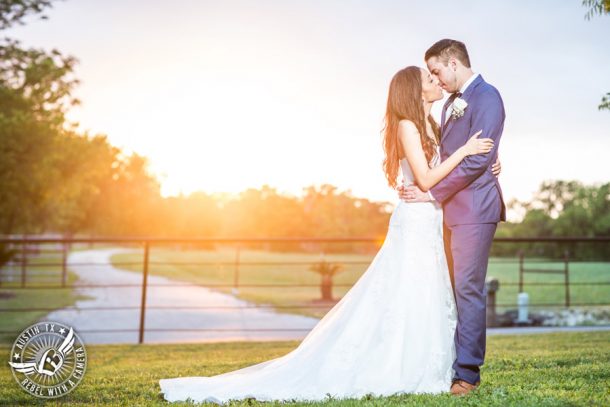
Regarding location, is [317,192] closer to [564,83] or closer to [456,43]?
[564,83]

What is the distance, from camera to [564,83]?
12039 mm

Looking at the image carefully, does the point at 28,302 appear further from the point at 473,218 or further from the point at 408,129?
the point at 473,218

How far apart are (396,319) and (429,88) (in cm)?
164

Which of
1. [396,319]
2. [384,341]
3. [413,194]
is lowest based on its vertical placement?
[384,341]

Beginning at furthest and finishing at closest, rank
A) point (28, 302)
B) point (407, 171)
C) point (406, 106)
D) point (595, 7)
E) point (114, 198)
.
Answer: point (114, 198) < point (28, 302) < point (595, 7) < point (407, 171) < point (406, 106)

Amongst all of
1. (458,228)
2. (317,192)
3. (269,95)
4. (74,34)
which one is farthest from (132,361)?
(317,192)

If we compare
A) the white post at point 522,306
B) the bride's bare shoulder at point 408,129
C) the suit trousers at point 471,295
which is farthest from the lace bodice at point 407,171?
the white post at point 522,306

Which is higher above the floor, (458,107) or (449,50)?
(449,50)

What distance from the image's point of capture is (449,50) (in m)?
4.34

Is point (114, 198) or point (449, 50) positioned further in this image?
point (114, 198)

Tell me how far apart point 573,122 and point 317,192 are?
46998 mm
